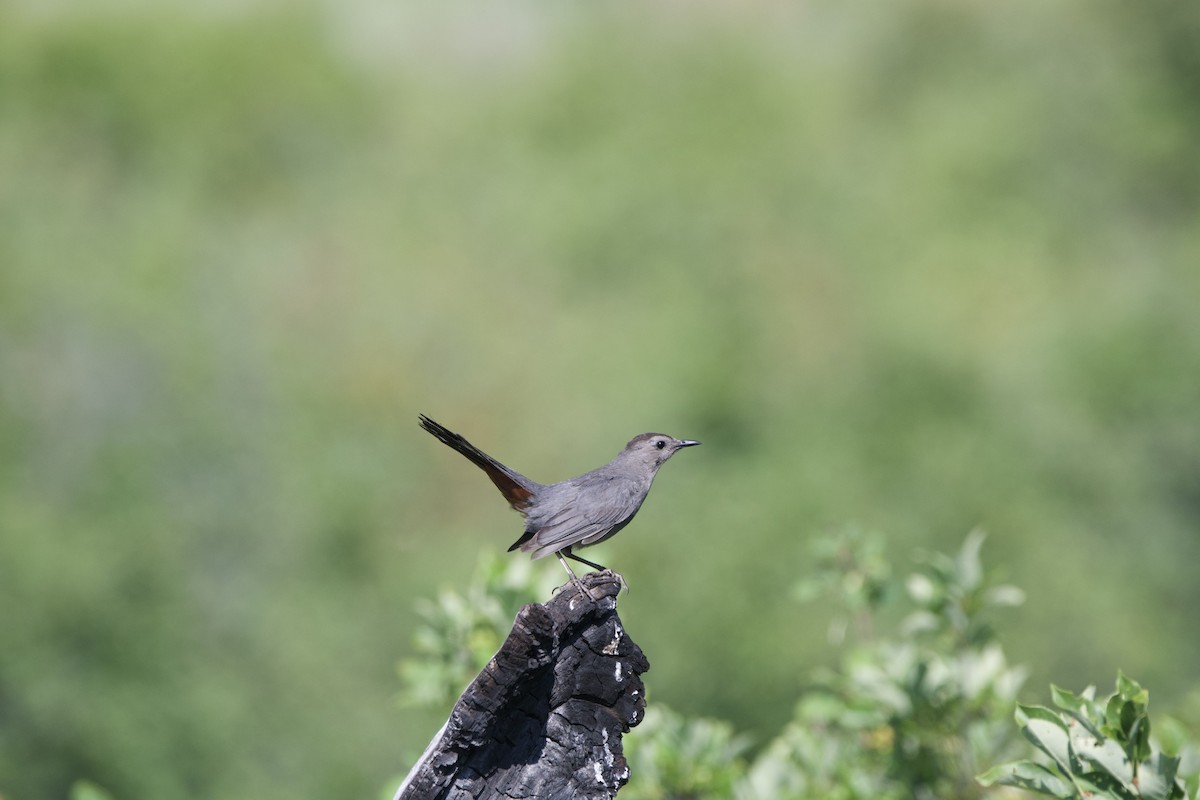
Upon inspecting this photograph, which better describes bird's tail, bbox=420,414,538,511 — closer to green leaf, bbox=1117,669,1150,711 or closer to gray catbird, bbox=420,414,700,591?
gray catbird, bbox=420,414,700,591

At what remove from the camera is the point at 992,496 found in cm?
2214

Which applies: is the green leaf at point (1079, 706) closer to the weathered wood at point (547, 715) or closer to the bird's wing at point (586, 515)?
the weathered wood at point (547, 715)

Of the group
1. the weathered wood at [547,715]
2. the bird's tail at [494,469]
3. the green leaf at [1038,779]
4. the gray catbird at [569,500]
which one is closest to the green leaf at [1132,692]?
the green leaf at [1038,779]

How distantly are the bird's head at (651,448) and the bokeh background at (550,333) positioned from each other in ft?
34.0

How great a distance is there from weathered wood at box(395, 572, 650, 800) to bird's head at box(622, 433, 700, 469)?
221cm

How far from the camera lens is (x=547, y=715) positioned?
3002 millimetres

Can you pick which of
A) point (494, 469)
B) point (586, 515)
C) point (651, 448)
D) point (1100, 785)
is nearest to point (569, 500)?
point (586, 515)

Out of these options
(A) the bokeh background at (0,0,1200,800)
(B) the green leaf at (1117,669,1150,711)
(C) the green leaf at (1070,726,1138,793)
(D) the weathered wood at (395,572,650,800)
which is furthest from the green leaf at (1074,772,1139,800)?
(A) the bokeh background at (0,0,1200,800)

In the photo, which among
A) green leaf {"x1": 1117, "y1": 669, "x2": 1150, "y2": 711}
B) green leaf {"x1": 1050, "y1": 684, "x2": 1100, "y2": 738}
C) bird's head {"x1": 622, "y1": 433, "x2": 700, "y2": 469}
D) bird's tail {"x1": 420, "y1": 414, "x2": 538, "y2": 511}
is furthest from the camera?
bird's head {"x1": 622, "y1": 433, "x2": 700, "y2": 469}

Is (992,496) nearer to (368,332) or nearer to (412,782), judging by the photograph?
(368,332)

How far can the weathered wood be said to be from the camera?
2.84 meters

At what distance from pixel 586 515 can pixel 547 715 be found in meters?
1.78

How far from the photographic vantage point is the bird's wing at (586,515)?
4.67m

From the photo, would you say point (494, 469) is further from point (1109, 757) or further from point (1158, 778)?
point (1158, 778)
